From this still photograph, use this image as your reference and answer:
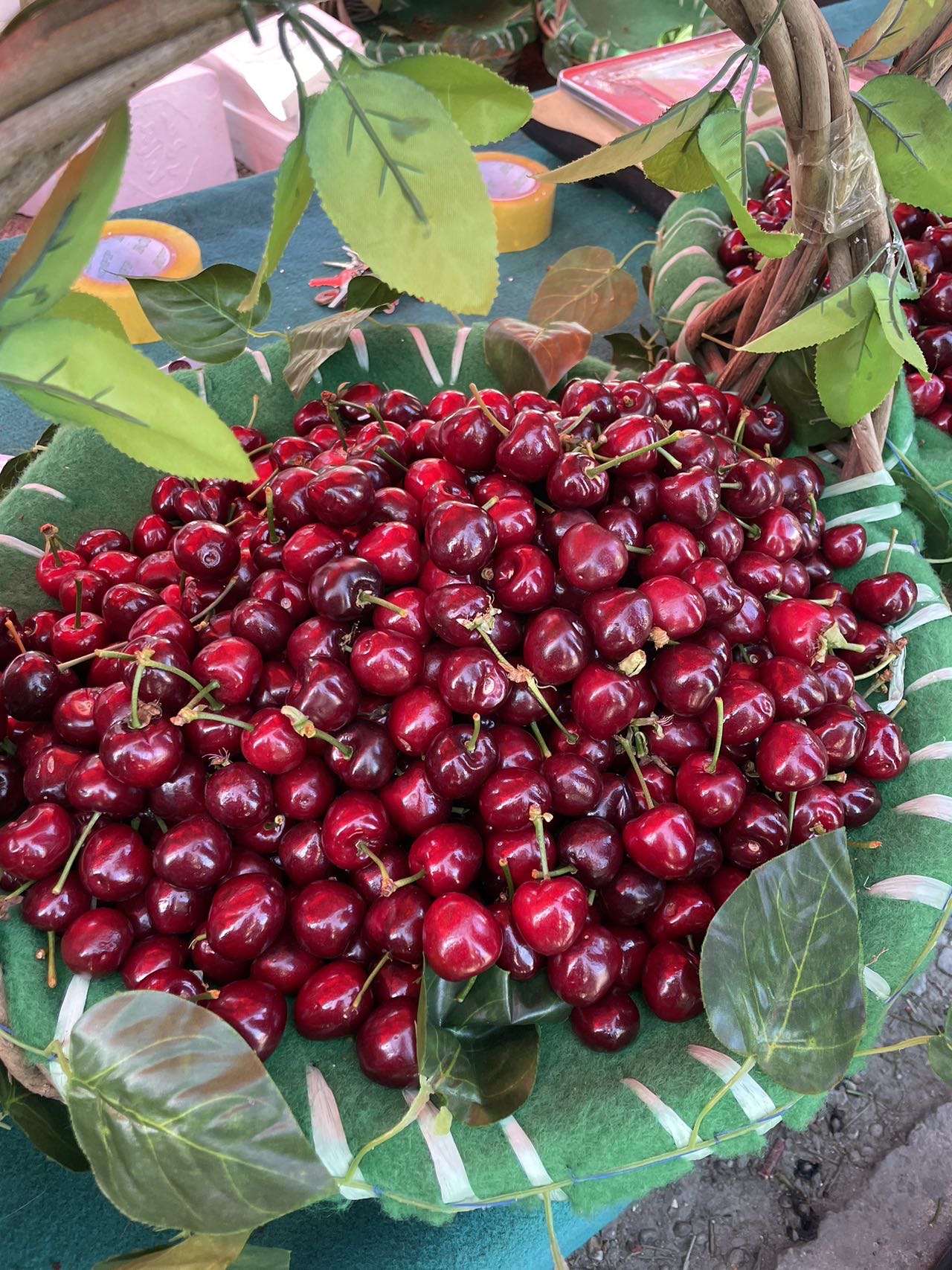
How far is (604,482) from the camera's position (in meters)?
0.60

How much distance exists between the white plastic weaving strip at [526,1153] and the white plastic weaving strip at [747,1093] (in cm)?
10

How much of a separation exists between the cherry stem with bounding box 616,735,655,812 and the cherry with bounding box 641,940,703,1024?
0.28 feet

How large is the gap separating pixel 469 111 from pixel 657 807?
1.19 feet

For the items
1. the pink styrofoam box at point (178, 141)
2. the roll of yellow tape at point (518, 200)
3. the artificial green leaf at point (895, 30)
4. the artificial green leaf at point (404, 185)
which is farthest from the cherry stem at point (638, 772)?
the pink styrofoam box at point (178, 141)

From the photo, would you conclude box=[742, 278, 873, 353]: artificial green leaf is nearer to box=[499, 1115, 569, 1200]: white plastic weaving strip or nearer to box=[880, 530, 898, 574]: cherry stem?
box=[880, 530, 898, 574]: cherry stem

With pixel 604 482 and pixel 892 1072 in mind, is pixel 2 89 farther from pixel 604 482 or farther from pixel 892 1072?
pixel 892 1072

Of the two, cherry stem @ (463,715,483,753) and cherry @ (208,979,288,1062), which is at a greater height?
cherry stem @ (463,715,483,753)

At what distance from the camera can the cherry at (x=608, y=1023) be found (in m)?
0.51

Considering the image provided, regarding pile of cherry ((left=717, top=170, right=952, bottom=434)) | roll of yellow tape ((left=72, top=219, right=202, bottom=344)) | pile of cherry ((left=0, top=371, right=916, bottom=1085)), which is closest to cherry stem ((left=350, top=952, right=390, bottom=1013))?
pile of cherry ((left=0, top=371, right=916, bottom=1085))

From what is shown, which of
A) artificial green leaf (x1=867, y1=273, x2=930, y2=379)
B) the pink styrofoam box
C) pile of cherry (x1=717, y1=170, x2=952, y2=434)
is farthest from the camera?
the pink styrofoam box

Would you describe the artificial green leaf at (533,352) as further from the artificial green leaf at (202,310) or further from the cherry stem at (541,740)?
the cherry stem at (541,740)

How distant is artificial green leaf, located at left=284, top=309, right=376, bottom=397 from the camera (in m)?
0.82

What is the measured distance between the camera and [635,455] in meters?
0.60

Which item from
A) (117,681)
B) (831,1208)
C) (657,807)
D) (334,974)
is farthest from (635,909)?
A: (831,1208)
